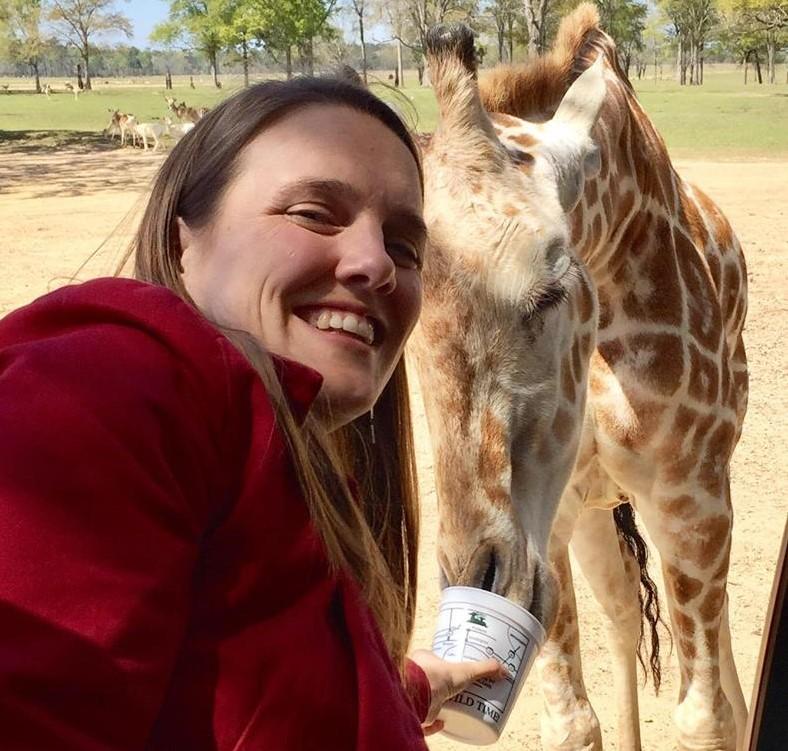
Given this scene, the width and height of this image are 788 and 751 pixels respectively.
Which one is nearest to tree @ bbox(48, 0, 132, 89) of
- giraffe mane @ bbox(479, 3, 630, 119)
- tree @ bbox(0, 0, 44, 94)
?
tree @ bbox(0, 0, 44, 94)

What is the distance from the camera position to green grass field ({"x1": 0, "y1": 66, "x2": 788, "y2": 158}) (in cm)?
2162

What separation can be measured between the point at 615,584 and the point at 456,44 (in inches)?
89.2

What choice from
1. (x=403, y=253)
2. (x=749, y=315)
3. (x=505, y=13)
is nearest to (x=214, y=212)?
(x=403, y=253)

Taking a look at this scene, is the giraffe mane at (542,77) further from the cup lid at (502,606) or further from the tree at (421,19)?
the cup lid at (502,606)

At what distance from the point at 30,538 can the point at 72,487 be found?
5cm

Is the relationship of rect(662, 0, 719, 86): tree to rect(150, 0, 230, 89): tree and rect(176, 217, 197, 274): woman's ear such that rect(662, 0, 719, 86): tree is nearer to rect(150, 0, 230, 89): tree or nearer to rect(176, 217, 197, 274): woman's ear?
rect(150, 0, 230, 89): tree

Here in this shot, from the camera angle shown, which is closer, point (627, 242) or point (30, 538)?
point (30, 538)

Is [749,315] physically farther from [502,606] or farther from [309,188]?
[309,188]

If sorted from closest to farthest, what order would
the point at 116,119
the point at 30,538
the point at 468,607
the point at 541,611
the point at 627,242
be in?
the point at 30,538 < the point at 468,607 < the point at 541,611 < the point at 627,242 < the point at 116,119

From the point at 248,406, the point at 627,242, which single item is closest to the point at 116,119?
the point at 627,242

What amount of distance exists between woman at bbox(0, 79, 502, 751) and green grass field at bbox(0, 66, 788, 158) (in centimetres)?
1477

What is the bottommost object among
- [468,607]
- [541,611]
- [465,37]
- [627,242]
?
[541,611]

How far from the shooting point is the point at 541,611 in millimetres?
2172

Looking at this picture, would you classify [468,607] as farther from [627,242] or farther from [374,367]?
[627,242]
